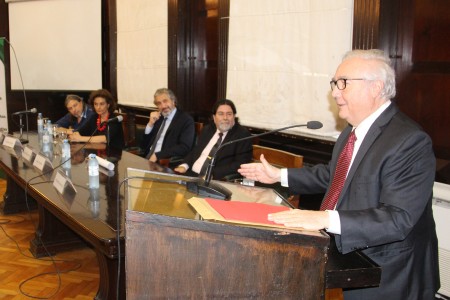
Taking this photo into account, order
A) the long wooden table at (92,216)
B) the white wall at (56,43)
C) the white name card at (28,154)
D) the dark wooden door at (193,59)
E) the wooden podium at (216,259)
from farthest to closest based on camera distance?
the white wall at (56,43), the dark wooden door at (193,59), the white name card at (28,154), the long wooden table at (92,216), the wooden podium at (216,259)

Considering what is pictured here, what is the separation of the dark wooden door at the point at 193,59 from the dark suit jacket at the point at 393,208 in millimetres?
3799

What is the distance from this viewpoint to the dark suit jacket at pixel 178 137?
4.41 m

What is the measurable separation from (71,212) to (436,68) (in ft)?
7.40

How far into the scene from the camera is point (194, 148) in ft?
13.8

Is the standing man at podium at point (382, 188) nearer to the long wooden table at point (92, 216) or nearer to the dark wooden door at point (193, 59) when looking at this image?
the long wooden table at point (92, 216)

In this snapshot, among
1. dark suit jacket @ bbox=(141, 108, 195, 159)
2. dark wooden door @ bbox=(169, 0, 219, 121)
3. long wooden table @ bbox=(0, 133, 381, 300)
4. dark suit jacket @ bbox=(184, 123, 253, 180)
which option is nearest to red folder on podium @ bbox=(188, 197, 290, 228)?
long wooden table @ bbox=(0, 133, 381, 300)

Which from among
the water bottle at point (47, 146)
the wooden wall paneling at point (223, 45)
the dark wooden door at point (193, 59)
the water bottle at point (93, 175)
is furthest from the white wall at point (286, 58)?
the water bottle at point (93, 175)

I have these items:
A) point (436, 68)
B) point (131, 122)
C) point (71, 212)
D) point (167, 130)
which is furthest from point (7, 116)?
point (436, 68)

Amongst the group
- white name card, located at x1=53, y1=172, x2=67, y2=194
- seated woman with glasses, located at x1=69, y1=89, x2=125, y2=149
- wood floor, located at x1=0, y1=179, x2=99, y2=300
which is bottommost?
wood floor, located at x1=0, y1=179, x2=99, y2=300

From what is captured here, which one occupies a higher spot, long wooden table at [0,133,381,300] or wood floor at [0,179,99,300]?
long wooden table at [0,133,381,300]

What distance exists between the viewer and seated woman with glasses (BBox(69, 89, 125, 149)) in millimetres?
4523

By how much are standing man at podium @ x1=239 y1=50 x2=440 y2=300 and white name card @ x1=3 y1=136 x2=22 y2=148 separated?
320 cm

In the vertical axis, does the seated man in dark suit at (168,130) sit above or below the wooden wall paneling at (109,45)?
below

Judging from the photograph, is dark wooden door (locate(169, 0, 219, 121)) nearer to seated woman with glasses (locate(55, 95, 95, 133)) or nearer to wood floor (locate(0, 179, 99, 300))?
seated woman with glasses (locate(55, 95, 95, 133))
